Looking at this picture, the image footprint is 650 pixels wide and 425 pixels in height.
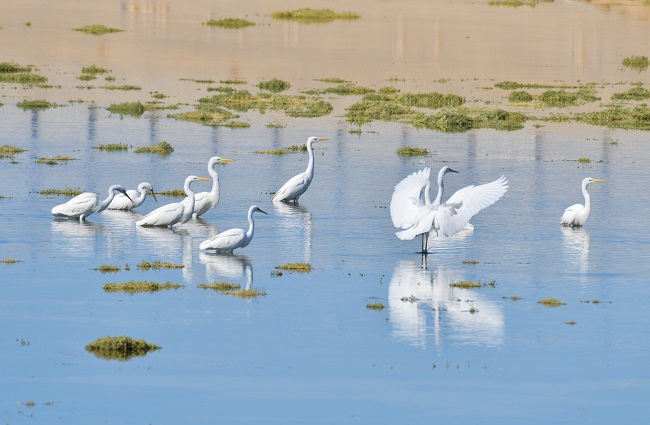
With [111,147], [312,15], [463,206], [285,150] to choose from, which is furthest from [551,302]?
[312,15]

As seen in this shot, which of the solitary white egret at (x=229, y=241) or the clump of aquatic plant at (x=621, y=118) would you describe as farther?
the clump of aquatic plant at (x=621, y=118)

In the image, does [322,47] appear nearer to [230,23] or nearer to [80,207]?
[230,23]

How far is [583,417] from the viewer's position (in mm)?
14070

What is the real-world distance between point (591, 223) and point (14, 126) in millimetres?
20481

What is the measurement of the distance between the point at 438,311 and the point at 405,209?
4.55 meters

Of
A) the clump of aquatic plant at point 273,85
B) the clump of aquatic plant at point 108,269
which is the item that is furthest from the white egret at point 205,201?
the clump of aquatic plant at point 273,85

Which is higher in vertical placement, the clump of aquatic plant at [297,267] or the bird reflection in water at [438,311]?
the clump of aquatic plant at [297,267]

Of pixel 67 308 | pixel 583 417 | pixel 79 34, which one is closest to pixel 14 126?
pixel 67 308

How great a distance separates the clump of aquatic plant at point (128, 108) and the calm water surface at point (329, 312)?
37.4 feet

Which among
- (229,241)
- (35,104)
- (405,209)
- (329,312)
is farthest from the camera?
(35,104)

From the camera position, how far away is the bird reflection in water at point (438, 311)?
16969 millimetres

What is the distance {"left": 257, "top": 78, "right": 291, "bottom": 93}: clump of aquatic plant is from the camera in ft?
170

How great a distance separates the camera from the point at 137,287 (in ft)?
63.0

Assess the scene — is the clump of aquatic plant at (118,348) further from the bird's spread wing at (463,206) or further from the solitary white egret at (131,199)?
the solitary white egret at (131,199)
